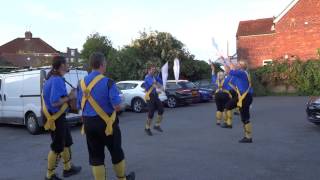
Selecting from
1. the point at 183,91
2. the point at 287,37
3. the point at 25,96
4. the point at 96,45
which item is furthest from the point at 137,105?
the point at 96,45

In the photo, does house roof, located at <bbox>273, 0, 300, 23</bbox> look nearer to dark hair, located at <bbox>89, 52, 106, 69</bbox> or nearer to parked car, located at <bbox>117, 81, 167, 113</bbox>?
parked car, located at <bbox>117, 81, 167, 113</bbox>

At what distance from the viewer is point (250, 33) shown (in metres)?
43.6

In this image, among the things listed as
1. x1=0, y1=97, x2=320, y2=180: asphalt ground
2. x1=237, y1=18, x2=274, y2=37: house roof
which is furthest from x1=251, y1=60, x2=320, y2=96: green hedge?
x1=0, y1=97, x2=320, y2=180: asphalt ground

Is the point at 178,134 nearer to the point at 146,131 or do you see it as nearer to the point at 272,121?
the point at 146,131

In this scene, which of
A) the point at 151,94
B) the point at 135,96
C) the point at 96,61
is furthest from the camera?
the point at 135,96

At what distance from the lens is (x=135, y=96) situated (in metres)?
20.6

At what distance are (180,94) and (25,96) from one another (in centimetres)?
984

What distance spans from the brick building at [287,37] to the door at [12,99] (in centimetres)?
2858

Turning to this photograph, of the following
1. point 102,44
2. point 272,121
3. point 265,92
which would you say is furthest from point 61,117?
point 102,44

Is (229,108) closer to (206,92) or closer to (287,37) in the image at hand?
(206,92)

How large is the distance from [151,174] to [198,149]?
2429 mm

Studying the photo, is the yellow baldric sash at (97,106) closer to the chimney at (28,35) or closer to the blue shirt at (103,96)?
the blue shirt at (103,96)

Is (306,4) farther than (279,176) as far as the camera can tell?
Yes

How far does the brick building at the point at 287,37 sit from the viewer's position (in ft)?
128
